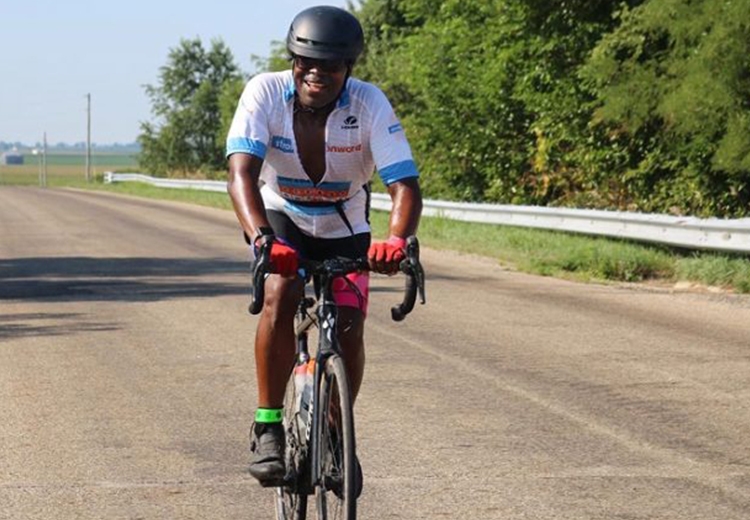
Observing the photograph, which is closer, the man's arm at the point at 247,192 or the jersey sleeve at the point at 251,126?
the man's arm at the point at 247,192

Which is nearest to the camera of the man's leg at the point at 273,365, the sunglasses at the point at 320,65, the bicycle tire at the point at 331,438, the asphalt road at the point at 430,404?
the bicycle tire at the point at 331,438

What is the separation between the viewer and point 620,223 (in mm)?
20141

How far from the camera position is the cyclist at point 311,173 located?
218 inches

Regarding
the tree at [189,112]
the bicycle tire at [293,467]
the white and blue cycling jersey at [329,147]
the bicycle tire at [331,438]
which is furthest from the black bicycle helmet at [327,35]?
the tree at [189,112]

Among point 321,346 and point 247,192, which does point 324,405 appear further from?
point 247,192

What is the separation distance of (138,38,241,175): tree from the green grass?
2877 inches

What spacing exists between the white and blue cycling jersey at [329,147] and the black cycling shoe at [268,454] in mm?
725

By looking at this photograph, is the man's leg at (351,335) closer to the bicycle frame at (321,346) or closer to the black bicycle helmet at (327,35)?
the bicycle frame at (321,346)

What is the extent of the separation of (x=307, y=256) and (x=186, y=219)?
2859 centimetres

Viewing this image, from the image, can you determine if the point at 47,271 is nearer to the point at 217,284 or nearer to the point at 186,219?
the point at 217,284

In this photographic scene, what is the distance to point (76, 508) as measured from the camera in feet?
21.5

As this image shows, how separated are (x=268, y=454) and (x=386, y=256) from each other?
0.96m

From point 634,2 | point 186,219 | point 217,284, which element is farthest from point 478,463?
point 186,219

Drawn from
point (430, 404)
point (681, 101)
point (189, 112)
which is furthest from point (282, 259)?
point (189, 112)
